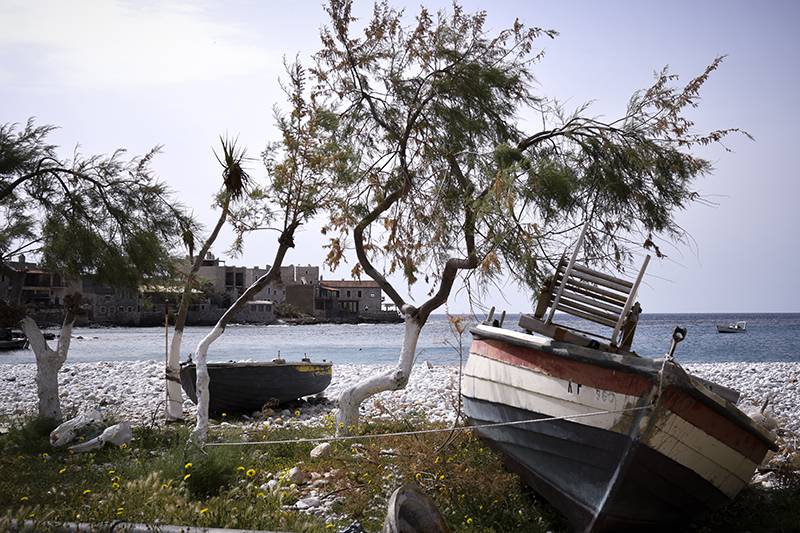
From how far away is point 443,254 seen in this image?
11.0m

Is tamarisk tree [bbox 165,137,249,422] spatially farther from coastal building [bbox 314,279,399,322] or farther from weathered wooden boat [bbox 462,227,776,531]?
coastal building [bbox 314,279,399,322]

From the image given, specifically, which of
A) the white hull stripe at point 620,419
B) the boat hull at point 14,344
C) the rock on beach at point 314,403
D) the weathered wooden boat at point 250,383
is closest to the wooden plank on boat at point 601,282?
the white hull stripe at point 620,419

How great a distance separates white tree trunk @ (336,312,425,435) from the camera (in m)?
10.6

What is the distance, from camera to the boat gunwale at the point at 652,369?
6.12m

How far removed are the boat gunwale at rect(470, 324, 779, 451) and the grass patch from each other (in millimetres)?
1114

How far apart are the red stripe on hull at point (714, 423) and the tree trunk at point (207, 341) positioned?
5.63 metres

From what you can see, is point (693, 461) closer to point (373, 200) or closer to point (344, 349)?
point (373, 200)

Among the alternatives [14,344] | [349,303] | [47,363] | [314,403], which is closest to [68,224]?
[47,363]

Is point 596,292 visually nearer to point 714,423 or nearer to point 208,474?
point 714,423

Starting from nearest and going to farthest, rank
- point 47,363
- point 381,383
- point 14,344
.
→ point 381,383 → point 47,363 → point 14,344

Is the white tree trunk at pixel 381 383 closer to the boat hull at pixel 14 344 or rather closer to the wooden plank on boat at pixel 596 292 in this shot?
the wooden plank on boat at pixel 596 292

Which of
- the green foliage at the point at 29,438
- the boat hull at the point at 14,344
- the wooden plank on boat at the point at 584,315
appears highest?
the wooden plank on boat at the point at 584,315

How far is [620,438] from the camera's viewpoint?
633 centimetres

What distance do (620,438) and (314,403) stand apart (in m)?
11.4
